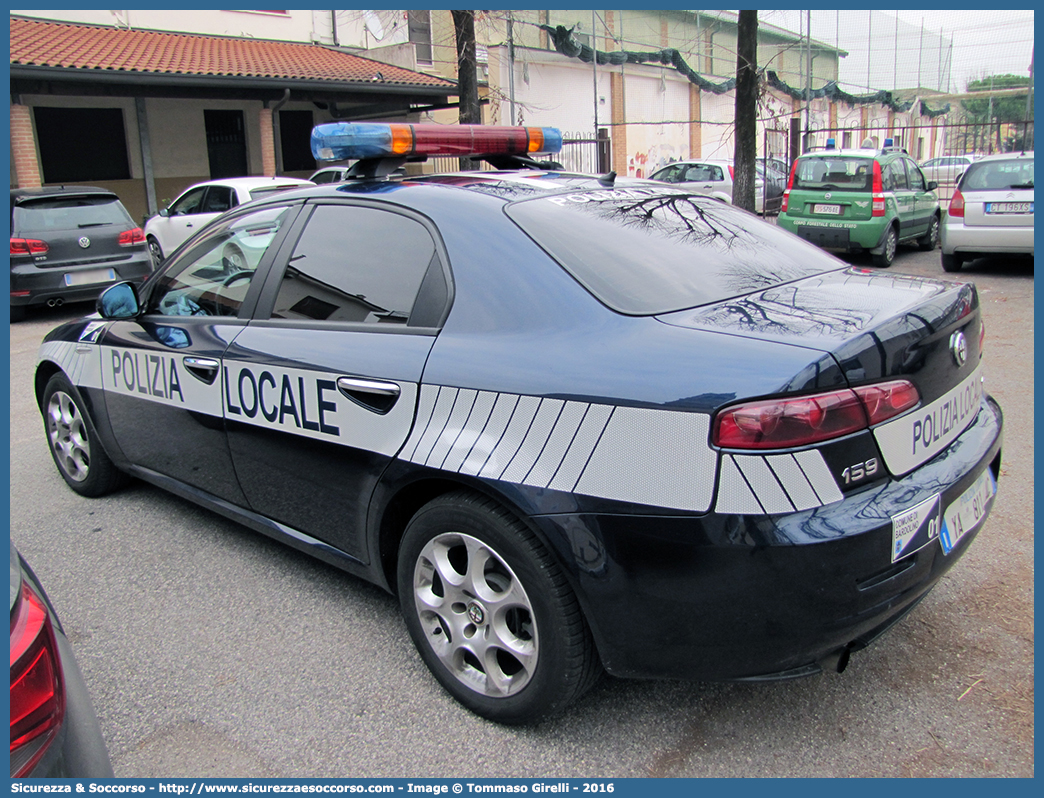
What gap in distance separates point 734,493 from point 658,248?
3.33ft

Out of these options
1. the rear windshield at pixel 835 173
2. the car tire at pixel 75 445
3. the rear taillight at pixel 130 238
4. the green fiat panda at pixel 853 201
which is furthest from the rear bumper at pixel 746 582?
the rear windshield at pixel 835 173

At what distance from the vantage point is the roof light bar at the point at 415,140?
10.7 ft

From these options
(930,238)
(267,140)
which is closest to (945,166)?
(930,238)

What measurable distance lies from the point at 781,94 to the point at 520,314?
34737 millimetres

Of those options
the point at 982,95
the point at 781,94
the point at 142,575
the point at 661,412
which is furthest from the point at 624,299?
the point at 982,95

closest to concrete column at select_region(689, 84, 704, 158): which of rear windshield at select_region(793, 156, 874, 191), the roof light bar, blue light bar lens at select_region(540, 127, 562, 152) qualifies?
rear windshield at select_region(793, 156, 874, 191)

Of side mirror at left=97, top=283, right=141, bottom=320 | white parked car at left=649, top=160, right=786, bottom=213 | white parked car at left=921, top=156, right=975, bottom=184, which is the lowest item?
side mirror at left=97, top=283, right=141, bottom=320

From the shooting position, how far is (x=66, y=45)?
16672mm

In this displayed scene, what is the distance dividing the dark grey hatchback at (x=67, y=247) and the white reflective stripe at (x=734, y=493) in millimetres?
9536

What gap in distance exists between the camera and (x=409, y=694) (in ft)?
8.94

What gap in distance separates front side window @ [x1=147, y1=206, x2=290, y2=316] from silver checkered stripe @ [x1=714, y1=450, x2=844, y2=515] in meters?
2.15

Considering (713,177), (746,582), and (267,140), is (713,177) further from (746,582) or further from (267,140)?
(746,582)

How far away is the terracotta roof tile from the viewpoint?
15798 mm

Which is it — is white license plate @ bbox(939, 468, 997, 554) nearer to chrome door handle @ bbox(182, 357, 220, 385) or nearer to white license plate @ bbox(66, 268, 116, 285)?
chrome door handle @ bbox(182, 357, 220, 385)
